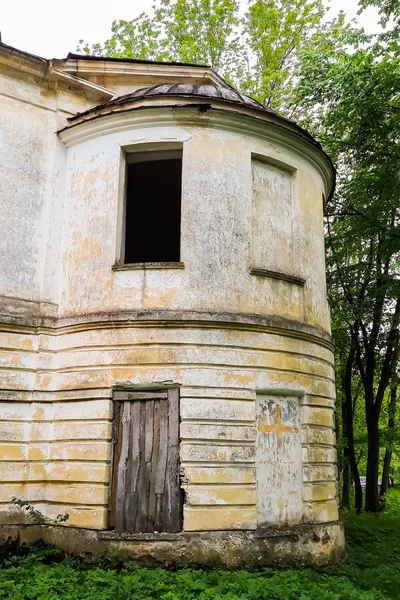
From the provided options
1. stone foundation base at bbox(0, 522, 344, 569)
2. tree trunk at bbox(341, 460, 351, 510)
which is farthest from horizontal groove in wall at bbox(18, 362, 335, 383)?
tree trunk at bbox(341, 460, 351, 510)

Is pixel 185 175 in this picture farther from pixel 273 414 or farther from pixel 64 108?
pixel 273 414

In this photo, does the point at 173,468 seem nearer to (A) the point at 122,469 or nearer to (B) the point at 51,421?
(A) the point at 122,469

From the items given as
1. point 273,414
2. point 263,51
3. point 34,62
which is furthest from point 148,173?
point 263,51

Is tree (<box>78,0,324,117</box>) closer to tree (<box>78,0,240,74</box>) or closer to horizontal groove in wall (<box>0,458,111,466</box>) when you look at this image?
tree (<box>78,0,240,74</box>)

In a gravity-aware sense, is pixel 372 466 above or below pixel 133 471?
above

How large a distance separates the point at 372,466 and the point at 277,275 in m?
11.6

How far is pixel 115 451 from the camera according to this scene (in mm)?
8469

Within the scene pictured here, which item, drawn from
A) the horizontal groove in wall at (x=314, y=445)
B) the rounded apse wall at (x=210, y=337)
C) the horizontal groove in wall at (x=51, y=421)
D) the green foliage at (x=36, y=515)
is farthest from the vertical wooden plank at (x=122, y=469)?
the horizontal groove in wall at (x=314, y=445)

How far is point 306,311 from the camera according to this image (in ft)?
32.1

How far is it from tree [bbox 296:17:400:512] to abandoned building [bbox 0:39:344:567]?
331 cm

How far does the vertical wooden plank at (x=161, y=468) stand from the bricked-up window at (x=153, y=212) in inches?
212

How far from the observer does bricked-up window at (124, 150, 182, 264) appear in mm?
12539

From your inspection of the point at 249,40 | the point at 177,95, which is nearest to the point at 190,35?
the point at 249,40

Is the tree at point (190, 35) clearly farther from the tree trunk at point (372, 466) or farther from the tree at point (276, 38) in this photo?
the tree trunk at point (372, 466)
